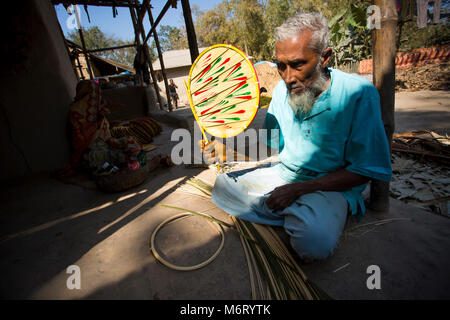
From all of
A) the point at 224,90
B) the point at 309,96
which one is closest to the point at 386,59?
the point at 309,96

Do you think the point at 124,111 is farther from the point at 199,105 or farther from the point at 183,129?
the point at 199,105

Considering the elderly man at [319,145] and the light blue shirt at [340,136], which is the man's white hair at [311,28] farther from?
the light blue shirt at [340,136]

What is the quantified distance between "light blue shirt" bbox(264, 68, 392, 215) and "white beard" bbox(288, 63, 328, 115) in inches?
1.7

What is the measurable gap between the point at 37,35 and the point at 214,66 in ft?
8.47

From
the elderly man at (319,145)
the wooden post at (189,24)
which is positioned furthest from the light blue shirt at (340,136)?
the wooden post at (189,24)

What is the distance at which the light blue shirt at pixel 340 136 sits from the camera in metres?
1.22

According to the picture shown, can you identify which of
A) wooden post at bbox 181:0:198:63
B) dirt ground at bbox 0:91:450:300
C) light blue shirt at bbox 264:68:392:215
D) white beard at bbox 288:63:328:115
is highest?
wooden post at bbox 181:0:198:63

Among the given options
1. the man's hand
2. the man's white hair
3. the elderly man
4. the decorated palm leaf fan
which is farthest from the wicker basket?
the man's white hair

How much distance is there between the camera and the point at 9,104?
2625 mm

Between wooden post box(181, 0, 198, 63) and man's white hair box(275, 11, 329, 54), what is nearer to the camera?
man's white hair box(275, 11, 329, 54)

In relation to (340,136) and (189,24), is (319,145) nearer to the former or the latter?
(340,136)

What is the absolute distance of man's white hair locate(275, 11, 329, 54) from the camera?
1225mm

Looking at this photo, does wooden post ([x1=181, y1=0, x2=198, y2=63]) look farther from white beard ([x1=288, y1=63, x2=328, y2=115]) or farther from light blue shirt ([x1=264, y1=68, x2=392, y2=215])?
white beard ([x1=288, y1=63, x2=328, y2=115])

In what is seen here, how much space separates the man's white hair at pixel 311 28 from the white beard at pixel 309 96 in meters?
0.13
